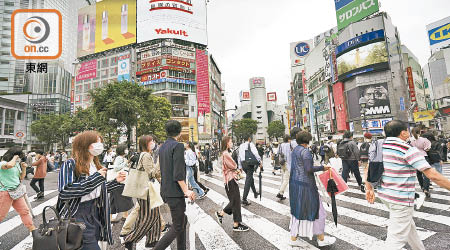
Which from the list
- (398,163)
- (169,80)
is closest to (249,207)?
(398,163)

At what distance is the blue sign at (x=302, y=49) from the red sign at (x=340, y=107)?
4110cm

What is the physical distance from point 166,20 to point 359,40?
35.0 meters

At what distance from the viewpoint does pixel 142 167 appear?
3514mm

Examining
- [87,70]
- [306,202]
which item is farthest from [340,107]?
[87,70]

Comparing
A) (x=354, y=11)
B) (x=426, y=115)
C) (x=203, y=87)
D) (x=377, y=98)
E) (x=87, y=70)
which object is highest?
(x=354, y=11)

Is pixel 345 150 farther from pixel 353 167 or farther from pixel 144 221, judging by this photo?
pixel 144 221

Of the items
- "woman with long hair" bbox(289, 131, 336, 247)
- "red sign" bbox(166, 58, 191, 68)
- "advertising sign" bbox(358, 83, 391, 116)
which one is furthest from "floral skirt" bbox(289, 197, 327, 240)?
"red sign" bbox(166, 58, 191, 68)

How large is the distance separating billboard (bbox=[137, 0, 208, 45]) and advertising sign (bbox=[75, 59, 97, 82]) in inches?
510

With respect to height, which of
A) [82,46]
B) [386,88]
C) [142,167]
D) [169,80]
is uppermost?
[82,46]

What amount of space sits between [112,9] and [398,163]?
199 feet

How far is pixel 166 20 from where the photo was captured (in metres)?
46.5

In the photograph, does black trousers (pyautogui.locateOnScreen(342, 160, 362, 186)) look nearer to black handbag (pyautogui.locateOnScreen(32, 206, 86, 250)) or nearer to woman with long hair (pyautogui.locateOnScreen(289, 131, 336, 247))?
woman with long hair (pyautogui.locateOnScreen(289, 131, 336, 247))

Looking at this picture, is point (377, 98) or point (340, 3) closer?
point (377, 98)

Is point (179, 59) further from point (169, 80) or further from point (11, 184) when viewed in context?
point (11, 184)
